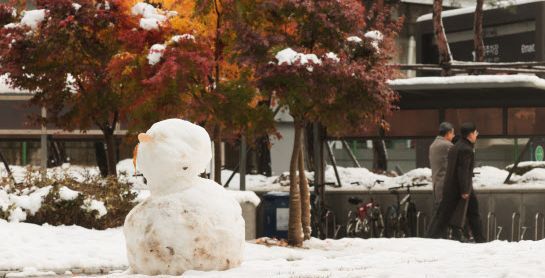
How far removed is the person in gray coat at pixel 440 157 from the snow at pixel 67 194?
17.1 ft

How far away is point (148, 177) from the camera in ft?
40.9

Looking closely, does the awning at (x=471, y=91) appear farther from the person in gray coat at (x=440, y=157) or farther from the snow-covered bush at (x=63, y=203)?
the snow-covered bush at (x=63, y=203)

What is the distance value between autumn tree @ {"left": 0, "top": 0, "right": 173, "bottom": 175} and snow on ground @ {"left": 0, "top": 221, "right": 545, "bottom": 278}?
3869 mm

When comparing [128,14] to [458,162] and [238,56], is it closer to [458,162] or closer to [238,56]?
[238,56]

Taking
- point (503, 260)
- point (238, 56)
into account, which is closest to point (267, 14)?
point (238, 56)

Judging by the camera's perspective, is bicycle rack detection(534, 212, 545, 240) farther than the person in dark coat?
Yes

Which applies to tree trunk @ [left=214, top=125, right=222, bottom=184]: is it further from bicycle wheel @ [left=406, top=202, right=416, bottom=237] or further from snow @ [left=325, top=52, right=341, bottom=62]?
bicycle wheel @ [left=406, top=202, right=416, bottom=237]

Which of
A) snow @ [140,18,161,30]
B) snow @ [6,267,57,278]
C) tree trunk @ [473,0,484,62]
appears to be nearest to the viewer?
snow @ [6,267,57,278]

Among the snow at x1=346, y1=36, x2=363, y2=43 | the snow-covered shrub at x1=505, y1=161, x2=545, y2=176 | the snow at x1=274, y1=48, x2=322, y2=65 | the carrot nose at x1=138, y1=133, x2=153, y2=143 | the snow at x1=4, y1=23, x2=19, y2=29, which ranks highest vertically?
the snow at x1=4, y1=23, x2=19, y2=29

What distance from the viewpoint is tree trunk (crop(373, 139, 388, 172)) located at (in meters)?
25.5

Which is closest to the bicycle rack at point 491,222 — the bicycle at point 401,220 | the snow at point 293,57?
the bicycle at point 401,220

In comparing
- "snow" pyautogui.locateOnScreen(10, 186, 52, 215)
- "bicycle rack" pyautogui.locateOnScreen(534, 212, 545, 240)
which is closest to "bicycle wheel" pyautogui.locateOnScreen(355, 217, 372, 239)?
"bicycle rack" pyautogui.locateOnScreen(534, 212, 545, 240)

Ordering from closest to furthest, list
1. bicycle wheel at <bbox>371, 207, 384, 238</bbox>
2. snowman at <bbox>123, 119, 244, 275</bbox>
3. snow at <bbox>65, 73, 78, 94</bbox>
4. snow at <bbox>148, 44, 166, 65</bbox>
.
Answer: snowman at <bbox>123, 119, 244, 275</bbox>, snow at <bbox>148, 44, 166, 65</bbox>, bicycle wheel at <bbox>371, 207, 384, 238</bbox>, snow at <bbox>65, 73, 78, 94</bbox>

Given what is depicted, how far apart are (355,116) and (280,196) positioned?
2.44 metres
